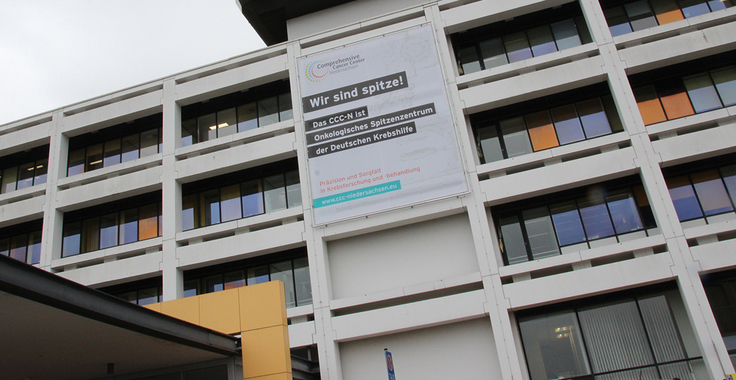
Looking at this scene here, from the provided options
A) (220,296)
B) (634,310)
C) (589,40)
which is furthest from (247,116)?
(634,310)

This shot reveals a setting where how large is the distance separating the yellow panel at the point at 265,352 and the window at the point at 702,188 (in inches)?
621

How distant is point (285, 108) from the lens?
26125 millimetres

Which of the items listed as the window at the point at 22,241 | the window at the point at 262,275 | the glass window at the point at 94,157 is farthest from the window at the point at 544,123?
the window at the point at 22,241

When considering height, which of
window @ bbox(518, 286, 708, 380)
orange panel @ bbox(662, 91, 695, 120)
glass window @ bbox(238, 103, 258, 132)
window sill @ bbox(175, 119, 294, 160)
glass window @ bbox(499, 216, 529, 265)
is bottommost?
window @ bbox(518, 286, 708, 380)

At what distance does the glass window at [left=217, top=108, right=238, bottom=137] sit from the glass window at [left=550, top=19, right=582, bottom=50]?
1576 cm

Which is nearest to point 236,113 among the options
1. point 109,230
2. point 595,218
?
point 109,230

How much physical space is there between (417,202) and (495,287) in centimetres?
441

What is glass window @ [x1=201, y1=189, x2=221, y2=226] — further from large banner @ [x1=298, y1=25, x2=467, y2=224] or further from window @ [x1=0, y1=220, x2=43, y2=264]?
window @ [x1=0, y1=220, x2=43, y2=264]

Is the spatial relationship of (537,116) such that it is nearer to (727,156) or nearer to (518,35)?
(518,35)

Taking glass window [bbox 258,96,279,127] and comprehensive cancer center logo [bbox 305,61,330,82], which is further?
glass window [bbox 258,96,279,127]

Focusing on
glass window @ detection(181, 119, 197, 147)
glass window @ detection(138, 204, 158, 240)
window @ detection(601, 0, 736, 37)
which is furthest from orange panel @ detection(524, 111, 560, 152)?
glass window @ detection(138, 204, 158, 240)

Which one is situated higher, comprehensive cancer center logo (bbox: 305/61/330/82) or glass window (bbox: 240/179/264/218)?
comprehensive cancer center logo (bbox: 305/61/330/82)

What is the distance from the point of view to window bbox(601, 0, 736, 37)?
915 inches

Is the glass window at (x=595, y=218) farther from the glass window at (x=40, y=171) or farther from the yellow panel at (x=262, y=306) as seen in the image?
the glass window at (x=40, y=171)
